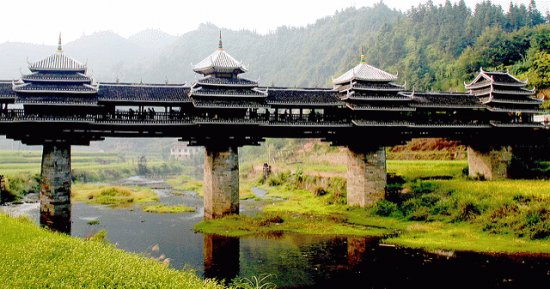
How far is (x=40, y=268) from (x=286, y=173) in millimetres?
43646

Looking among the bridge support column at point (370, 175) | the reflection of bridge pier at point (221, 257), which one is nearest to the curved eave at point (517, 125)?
the bridge support column at point (370, 175)

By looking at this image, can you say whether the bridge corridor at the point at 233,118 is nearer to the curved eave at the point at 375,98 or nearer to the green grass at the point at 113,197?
the curved eave at the point at 375,98

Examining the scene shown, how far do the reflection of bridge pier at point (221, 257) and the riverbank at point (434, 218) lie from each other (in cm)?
156

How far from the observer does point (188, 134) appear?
32938mm

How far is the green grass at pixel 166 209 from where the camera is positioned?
37531 millimetres

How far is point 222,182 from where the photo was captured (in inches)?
1257

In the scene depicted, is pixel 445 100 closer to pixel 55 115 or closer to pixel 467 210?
pixel 467 210

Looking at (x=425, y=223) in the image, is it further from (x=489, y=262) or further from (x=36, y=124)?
(x=36, y=124)

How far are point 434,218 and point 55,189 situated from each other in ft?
76.9

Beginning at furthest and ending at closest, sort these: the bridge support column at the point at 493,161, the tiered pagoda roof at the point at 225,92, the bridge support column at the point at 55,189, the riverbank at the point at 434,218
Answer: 1. the bridge support column at the point at 493,161
2. the tiered pagoda roof at the point at 225,92
3. the bridge support column at the point at 55,189
4. the riverbank at the point at 434,218

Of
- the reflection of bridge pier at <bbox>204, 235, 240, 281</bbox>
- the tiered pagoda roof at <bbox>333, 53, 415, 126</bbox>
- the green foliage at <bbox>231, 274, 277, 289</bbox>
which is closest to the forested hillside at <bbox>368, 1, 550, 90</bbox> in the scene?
the tiered pagoda roof at <bbox>333, 53, 415, 126</bbox>

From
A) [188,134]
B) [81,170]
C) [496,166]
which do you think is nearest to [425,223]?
[496,166]

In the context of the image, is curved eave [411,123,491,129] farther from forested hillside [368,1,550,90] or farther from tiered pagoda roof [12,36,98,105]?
forested hillside [368,1,550,90]

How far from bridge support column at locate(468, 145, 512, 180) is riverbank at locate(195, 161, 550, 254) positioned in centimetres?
189
